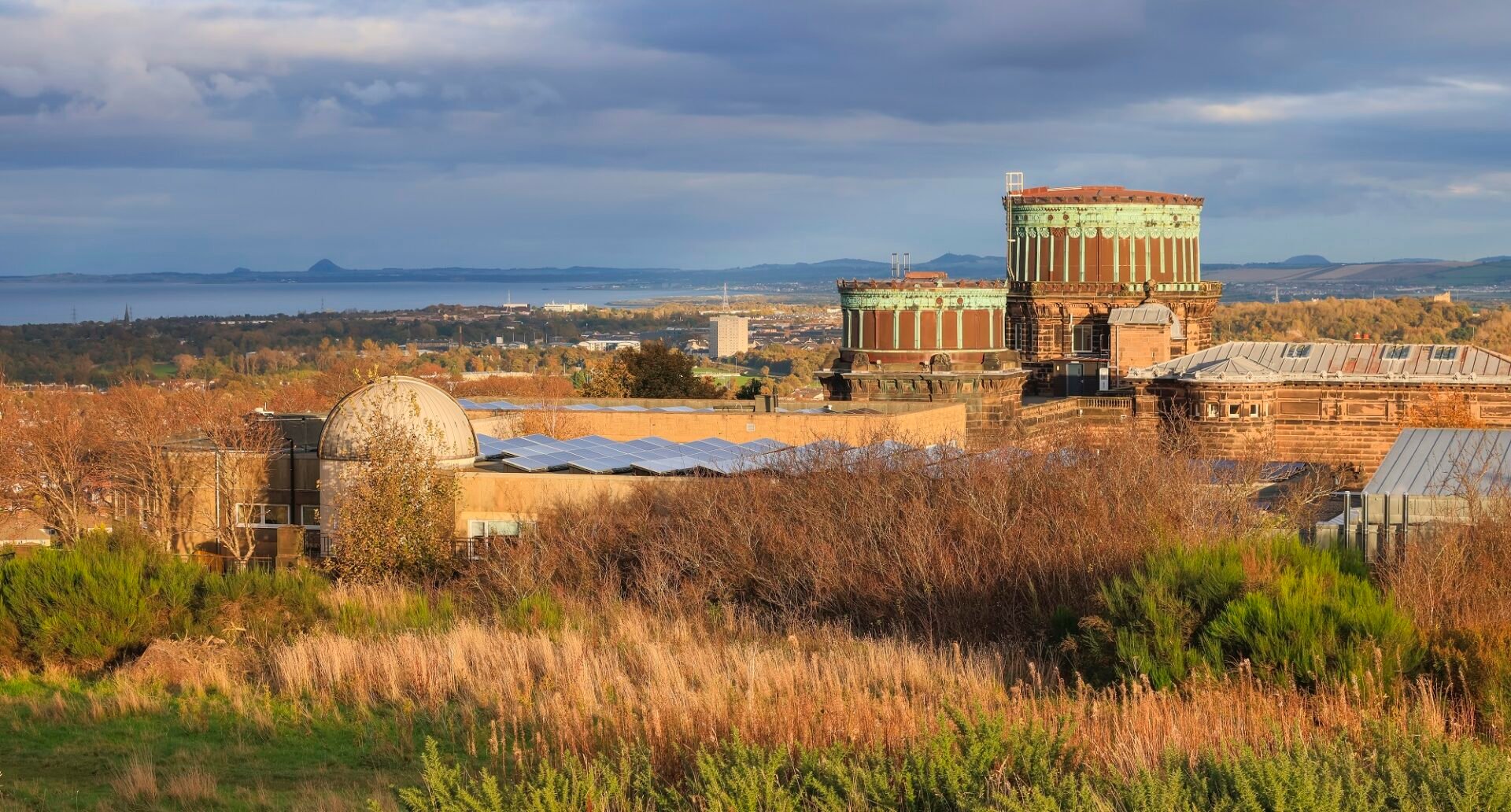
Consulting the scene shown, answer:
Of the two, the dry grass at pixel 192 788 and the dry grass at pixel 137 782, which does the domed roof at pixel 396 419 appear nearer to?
the dry grass at pixel 137 782

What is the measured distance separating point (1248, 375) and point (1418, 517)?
24607 mm

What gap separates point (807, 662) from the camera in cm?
1605

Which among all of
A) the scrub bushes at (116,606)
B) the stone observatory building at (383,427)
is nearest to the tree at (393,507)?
the stone observatory building at (383,427)

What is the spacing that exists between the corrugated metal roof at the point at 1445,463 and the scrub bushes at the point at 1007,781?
8598mm

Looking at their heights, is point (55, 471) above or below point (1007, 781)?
below

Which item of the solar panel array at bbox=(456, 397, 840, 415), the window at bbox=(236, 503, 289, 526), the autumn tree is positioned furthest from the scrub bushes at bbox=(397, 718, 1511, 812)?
the autumn tree

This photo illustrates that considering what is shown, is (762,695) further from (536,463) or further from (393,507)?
(536,463)

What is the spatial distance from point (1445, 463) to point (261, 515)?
62.5ft

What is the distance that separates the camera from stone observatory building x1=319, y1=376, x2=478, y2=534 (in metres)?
27.8

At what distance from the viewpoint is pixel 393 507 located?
26.2 metres

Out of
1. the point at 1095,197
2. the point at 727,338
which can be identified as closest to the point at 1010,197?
the point at 1095,197

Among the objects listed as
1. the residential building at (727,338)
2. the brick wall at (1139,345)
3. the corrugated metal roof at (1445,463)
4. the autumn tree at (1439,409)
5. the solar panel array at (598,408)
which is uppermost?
the brick wall at (1139,345)

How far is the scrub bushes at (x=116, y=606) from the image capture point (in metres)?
19.9

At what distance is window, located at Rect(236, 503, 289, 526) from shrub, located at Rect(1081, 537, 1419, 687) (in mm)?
18345
